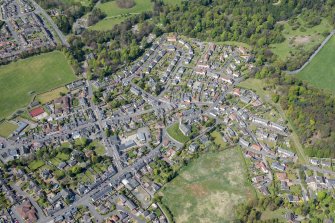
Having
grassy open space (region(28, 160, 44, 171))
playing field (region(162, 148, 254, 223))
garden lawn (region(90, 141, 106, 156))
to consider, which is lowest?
playing field (region(162, 148, 254, 223))

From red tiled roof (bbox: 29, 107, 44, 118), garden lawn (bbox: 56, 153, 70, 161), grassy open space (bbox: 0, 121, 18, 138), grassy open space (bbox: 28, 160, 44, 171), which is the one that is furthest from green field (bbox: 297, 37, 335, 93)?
grassy open space (bbox: 0, 121, 18, 138)

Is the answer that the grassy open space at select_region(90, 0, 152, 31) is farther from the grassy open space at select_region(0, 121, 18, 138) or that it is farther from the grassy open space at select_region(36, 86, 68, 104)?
the grassy open space at select_region(0, 121, 18, 138)

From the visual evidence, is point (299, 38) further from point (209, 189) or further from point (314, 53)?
point (209, 189)

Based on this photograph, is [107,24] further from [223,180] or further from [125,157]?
[223,180]

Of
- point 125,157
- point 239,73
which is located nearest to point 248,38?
point 239,73

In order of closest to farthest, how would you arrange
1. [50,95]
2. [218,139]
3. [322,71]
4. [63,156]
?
[63,156]
[218,139]
[50,95]
[322,71]

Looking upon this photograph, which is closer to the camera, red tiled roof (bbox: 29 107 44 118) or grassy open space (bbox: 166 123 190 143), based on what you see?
grassy open space (bbox: 166 123 190 143)

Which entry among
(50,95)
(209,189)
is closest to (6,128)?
(50,95)
